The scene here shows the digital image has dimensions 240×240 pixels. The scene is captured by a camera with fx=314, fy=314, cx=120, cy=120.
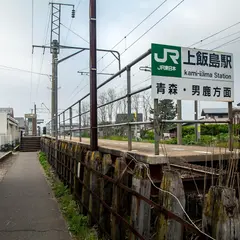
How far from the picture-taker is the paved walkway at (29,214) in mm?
5051

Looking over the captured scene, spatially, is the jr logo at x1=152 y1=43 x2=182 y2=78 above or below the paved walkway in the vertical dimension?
above

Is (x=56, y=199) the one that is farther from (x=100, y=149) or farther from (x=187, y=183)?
(x=187, y=183)

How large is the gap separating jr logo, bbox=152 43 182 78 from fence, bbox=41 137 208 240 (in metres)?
1.01

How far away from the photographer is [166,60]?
334cm

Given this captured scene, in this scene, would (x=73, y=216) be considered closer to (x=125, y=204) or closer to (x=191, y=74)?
(x=125, y=204)

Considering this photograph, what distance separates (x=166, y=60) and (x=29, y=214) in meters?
4.46

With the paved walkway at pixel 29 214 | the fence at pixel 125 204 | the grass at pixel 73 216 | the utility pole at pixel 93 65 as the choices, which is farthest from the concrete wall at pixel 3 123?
the fence at pixel 125 204

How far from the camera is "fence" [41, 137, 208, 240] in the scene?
2.59 m

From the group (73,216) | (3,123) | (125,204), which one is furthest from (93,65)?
(3,123)

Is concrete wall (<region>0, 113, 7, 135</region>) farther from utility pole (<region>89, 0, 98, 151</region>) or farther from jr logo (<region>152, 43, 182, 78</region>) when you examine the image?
jr logo (<region>152, 43, 182, 78</region>)

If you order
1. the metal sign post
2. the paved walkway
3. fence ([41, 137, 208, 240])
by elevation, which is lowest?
the paved walkway

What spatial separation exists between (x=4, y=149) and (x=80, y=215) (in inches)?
742

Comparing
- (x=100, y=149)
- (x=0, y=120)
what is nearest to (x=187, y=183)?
(x=100, y=149)

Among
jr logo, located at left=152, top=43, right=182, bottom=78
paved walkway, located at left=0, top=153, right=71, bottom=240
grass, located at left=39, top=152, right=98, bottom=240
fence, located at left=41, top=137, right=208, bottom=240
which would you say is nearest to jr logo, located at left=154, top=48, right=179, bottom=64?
jr logo, located at left=152, top=43, right=182, bottom=78
